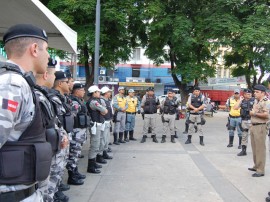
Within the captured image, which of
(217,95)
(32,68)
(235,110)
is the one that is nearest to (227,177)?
(235,110)

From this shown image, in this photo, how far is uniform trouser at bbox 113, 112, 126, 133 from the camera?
978 cm

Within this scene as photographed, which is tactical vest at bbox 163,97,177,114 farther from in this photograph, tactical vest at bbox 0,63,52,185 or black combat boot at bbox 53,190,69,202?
tactical vest at bbox 0,63,52,185

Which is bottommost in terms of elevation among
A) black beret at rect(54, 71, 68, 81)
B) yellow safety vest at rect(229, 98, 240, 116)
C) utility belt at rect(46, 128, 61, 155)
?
yellow safety vest at rect(229, 98, 240, 116)

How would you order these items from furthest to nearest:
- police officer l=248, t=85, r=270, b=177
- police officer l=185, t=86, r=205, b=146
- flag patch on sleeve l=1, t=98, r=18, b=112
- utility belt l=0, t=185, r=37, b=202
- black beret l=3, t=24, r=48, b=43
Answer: police officer l=185, t=86, r=205, b=146, police officer l=248, t=85, r=270, b=177, black beret l=3, t=24, r=48, b=43, utility belt l=0, t=185, r=37, b=202, flag patch on sleeve l=1, t=98, r=18, b=112

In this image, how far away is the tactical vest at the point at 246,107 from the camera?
820 centimetres

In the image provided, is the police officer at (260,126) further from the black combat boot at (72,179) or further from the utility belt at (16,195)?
the utility belt at (16,195)

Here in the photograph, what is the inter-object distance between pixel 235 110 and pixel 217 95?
29440 mm

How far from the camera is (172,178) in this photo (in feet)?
19.0

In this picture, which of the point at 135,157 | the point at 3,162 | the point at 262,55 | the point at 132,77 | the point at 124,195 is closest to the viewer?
the point at 3,162

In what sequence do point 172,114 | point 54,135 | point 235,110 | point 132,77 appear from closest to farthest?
point 54,135 → point 235,110 → point 172,114 → point 132,77

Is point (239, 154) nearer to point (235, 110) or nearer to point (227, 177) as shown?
point (235, 110)

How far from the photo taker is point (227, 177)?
19.5 feet

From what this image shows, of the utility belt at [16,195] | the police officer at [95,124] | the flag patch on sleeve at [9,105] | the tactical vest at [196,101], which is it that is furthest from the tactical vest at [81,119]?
the tactical vest at [196,101]

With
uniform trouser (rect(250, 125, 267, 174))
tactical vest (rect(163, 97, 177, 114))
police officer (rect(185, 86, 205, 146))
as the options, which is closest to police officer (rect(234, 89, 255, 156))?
police officer (rect(185, 86, 205, 146))
